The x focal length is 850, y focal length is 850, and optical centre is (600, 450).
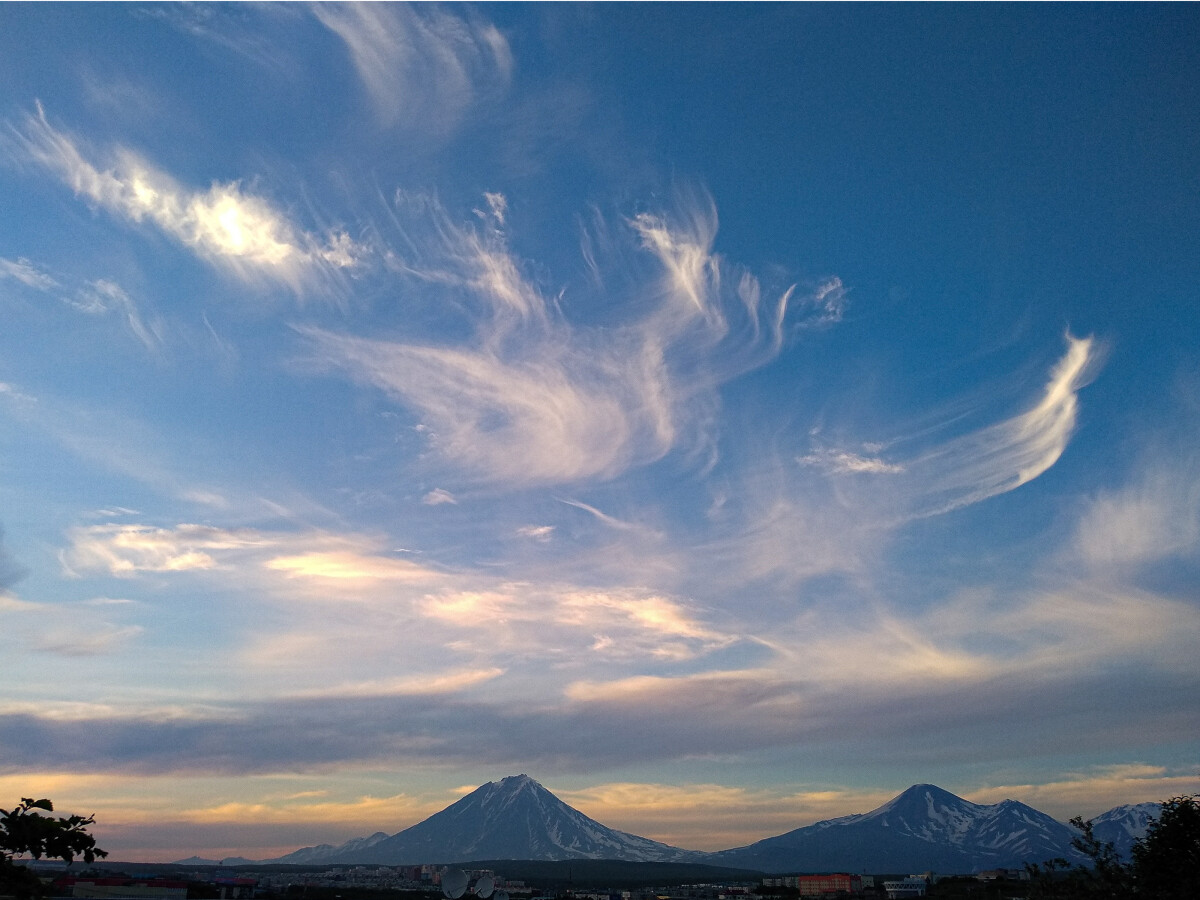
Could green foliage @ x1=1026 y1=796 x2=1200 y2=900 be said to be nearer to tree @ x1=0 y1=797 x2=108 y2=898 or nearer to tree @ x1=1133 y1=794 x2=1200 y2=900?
tree @ x1=1133 y1=794 x2=1200 y2=900

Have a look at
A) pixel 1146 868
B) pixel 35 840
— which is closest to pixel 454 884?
pixel 1146 868

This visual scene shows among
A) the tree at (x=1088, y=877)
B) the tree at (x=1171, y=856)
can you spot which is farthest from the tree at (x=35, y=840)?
the tree at (x=1171, y=856)

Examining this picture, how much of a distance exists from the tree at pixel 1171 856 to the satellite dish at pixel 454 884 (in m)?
42.4

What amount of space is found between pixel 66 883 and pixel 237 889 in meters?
105

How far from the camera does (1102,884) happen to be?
139 feet

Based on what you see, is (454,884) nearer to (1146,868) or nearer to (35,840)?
(1146,868)

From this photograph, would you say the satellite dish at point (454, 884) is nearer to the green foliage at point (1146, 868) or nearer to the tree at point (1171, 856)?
the green foliage at point (1146, 868)

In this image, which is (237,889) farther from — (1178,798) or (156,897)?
(1178,798)

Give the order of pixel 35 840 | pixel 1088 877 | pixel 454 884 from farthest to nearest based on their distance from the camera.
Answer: pixel 454 884 → pixel 1088 877 → pixel 35 840

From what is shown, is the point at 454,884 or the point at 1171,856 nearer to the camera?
the point at 1171,856

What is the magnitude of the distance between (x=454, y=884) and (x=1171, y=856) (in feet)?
148

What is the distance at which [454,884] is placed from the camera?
203ft

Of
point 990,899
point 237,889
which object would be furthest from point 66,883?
point 990,899

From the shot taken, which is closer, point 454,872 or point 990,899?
point 454,872
